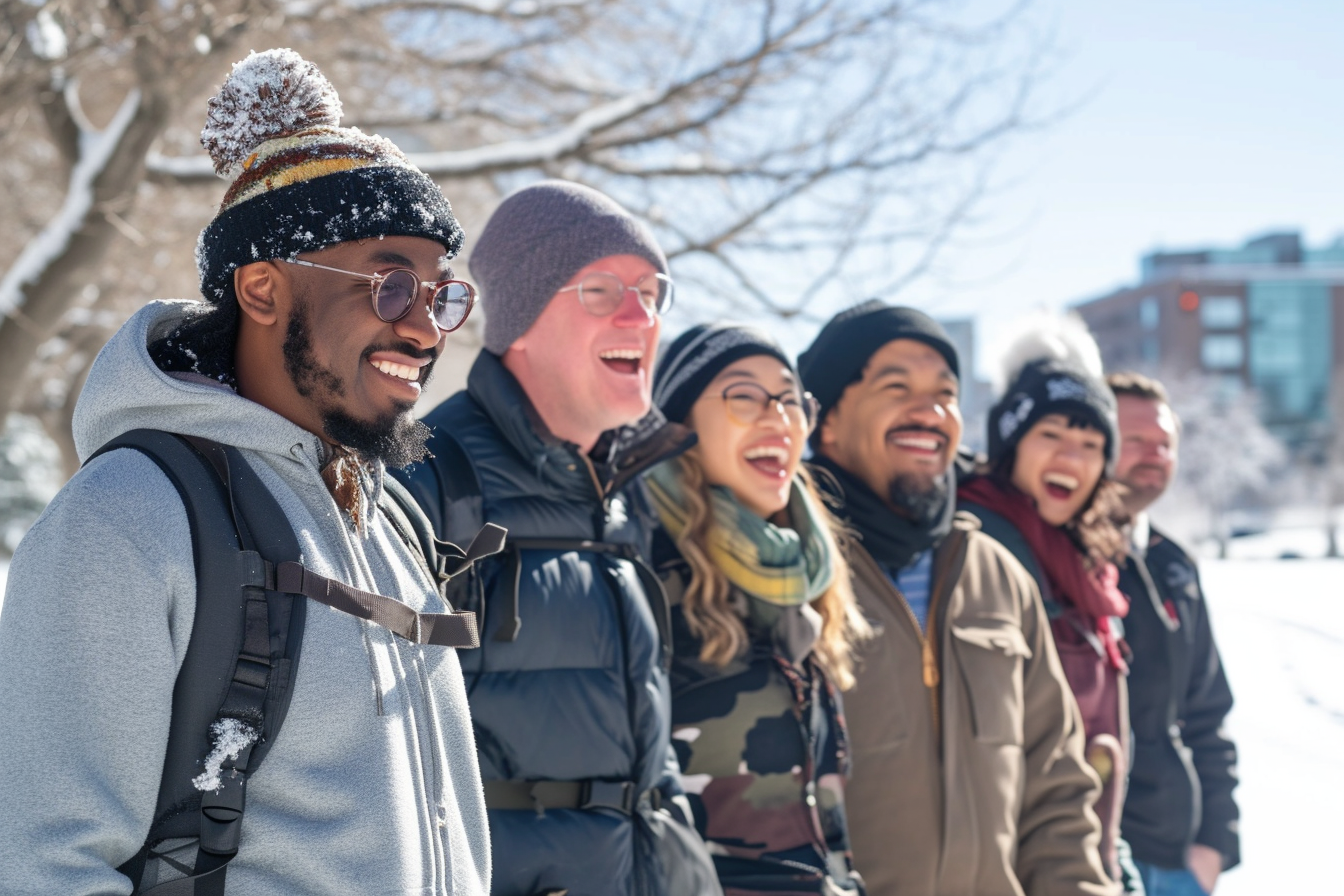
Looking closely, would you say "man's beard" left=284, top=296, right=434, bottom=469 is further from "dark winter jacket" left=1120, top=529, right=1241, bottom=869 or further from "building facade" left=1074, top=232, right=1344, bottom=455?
"building facade" left=1074, top=232, right=1344, bottom=455

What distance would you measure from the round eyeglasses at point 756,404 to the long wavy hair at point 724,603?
162 millimetres

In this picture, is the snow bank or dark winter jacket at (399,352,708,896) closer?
dark winter jacket at (399,352,708,896)

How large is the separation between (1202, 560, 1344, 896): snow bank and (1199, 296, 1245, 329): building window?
264ft

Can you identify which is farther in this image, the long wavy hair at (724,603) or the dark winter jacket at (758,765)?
the long wavy hair at (724,603)

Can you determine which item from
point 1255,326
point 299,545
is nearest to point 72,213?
point 299,545

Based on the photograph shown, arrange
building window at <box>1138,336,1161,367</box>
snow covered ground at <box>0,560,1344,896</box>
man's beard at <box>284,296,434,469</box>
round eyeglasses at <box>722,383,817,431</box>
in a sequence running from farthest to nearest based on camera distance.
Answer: building window at <box>1138,336,1161,367</box> < snow covered ground at <box>0,560,1344,896</box> < round eyeglasses at <box>722,383,817,431</box> < man's beard at <box>284,296,434,469</box>

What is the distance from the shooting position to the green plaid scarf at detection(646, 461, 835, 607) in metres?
2.84

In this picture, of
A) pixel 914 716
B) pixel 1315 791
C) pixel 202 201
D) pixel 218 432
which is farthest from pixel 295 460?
pixel 202 201

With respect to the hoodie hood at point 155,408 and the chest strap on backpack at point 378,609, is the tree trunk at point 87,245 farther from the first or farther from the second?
the chest strap on backpack at point 378,609

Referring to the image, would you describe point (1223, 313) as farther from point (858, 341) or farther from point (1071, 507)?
point (858, 341)

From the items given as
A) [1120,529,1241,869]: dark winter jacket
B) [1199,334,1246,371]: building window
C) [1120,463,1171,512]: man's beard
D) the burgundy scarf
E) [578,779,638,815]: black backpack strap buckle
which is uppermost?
[1199,334,1246,371]: building window

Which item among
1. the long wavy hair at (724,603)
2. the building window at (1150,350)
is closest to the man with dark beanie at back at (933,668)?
the long wavy hair at (724,603)

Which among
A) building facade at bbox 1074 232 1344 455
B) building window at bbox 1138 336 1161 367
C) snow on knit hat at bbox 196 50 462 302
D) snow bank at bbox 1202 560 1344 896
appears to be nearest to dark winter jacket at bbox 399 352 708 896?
snow on knit hat at bbox 196 50 462 302

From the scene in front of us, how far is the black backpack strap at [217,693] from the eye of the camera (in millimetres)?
1325
